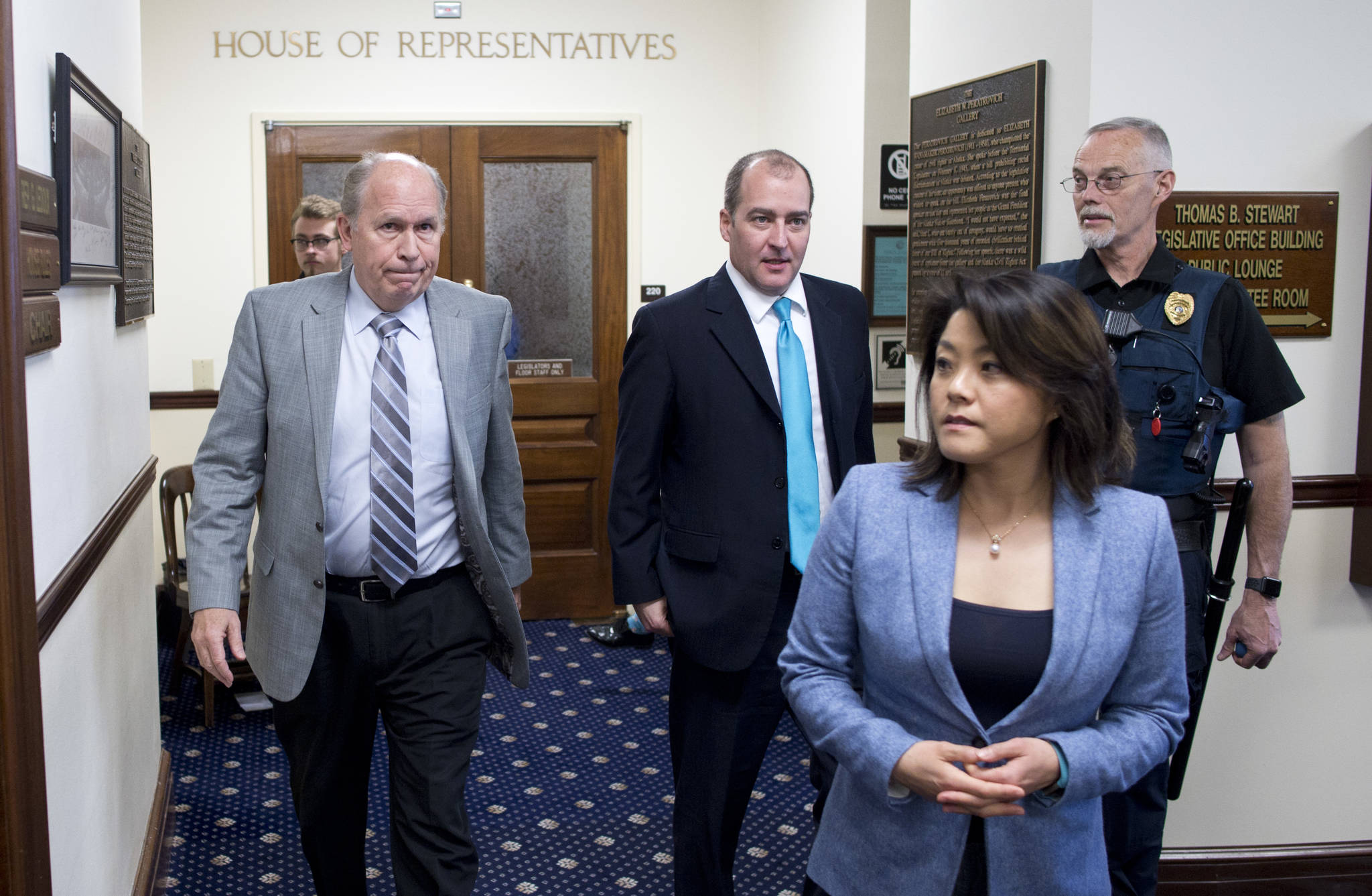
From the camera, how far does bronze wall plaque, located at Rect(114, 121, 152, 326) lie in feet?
9.75

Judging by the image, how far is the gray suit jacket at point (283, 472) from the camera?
243 cm

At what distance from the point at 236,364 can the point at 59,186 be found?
477 millimetres

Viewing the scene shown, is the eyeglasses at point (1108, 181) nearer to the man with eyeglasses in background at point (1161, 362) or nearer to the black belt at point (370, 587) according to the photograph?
the man with eyeglasses in background at point (1161, 362)

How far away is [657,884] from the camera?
333 cm

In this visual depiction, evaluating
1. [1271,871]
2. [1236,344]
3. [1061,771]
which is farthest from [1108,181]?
[1271,871]

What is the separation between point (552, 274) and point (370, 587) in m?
3.71

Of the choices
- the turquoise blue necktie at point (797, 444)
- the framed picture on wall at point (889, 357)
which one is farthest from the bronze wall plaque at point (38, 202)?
the framed picture on wall at point (889, 357)

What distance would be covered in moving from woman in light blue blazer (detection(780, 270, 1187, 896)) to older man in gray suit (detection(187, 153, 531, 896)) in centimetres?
107

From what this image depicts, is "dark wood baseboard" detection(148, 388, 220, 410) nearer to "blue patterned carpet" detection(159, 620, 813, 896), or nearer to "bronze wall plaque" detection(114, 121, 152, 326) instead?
"blue patterned carpet" detection(159, 620, 813, 896)

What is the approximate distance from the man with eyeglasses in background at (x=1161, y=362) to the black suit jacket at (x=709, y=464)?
1.94 feet

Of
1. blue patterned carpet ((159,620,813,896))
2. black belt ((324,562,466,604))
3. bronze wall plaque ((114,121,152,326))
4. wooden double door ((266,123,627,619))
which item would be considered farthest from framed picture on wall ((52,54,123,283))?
wooden double door ((266,123,627,619))

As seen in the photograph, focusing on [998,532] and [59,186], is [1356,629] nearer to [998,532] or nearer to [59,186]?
[998,532]

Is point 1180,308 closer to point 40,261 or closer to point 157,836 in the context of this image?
point 40,261

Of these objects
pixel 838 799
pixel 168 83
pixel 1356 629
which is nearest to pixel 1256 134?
pixel 1356 629
